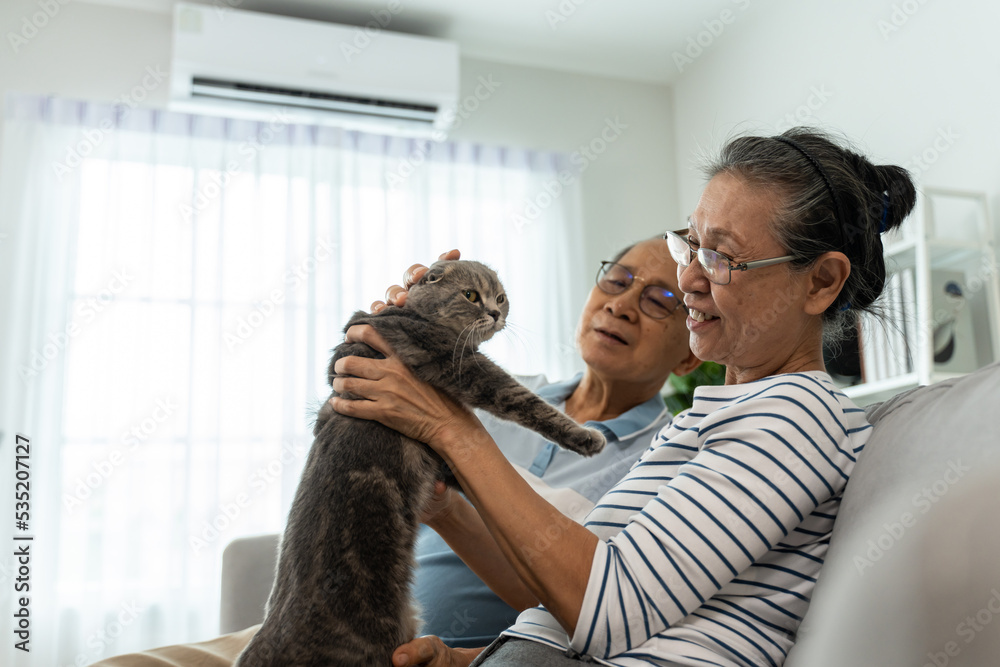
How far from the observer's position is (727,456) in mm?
952

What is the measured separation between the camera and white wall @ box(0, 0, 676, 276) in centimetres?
387

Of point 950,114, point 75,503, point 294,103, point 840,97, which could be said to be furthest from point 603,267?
point 75,503

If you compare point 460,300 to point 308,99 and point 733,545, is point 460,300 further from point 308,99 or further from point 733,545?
point 308,99

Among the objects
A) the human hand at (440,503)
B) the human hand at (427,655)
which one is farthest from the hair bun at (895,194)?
the human hand at (427,655)

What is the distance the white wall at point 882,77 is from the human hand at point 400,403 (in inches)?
60.9

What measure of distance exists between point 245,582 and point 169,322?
229cm

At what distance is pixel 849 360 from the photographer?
299 centimetres

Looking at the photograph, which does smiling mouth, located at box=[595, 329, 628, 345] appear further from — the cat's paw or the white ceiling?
the white ceiling

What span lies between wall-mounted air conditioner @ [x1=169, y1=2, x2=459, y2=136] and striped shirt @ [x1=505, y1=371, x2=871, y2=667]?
11.0 ft

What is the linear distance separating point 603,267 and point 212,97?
272cm

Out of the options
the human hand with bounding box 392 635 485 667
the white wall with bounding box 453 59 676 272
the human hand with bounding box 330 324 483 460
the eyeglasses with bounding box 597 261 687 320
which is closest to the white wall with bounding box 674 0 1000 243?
the white wall with bounding box 453 59 676 272

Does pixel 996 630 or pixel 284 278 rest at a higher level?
pixel 284 278

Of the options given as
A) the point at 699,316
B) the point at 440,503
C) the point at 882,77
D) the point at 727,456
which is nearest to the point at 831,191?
the point at 699,316

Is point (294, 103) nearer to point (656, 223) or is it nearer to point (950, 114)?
point (656, 223)
